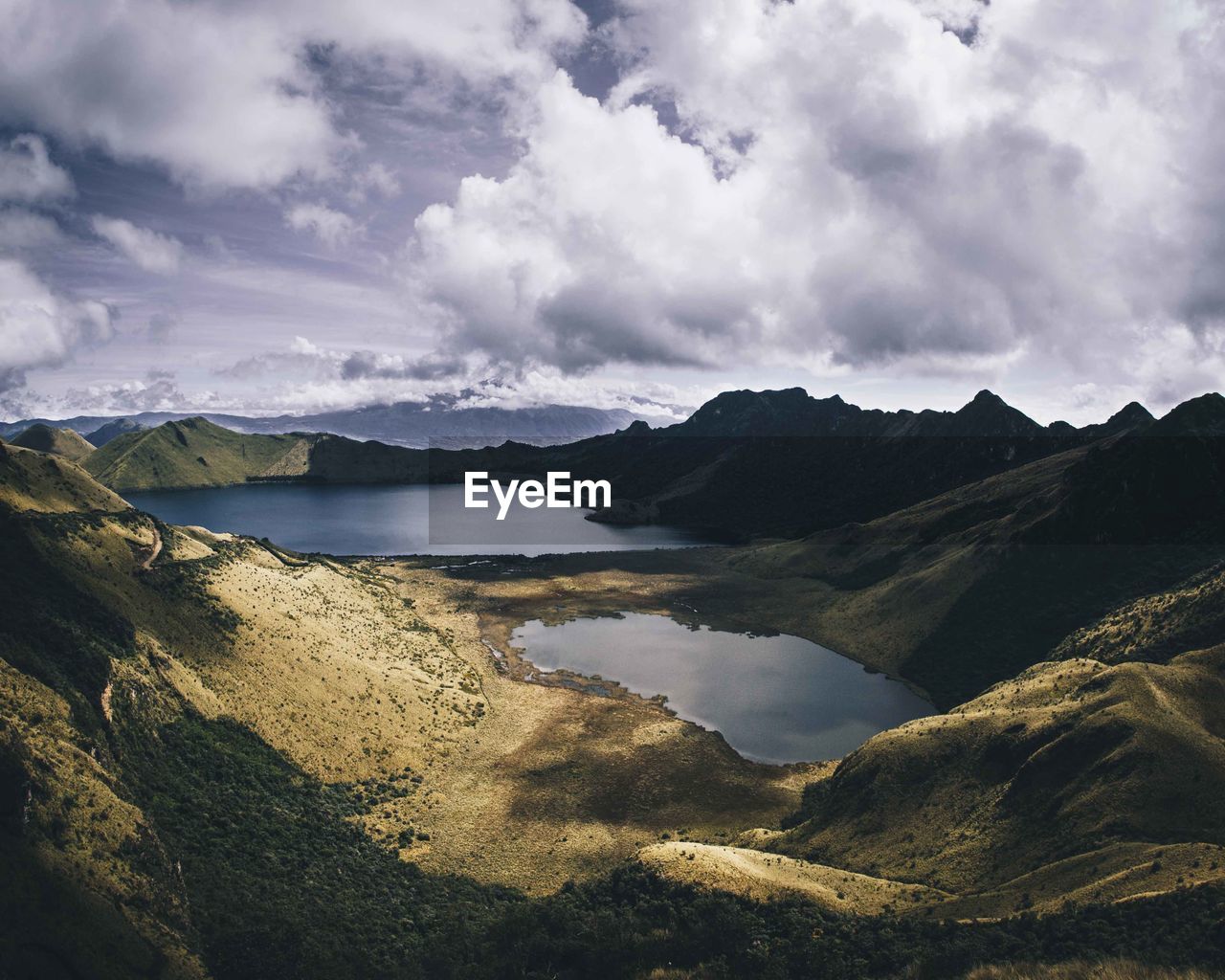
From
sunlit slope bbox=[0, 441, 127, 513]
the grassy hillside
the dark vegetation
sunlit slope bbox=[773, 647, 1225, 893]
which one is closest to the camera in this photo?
the dark vegetation

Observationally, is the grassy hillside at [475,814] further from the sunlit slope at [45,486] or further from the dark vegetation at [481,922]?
the sunlit slope at [45,486]

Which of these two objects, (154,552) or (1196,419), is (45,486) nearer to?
(154,552)

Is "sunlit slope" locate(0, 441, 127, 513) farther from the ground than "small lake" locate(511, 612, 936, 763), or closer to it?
farther from the ground

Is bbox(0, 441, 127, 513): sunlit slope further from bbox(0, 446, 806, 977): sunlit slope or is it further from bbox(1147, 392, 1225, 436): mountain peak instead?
bbox(1147, 392, 1225, 436): mountain peak

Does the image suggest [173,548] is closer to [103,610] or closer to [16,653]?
[103,610]

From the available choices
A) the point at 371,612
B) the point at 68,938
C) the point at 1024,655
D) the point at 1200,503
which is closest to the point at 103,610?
the point at 68,938

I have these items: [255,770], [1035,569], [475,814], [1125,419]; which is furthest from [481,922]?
[1125,419]

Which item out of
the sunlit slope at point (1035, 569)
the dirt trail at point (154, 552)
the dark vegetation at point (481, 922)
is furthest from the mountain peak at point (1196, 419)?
the dirt trail at point (154, 552)

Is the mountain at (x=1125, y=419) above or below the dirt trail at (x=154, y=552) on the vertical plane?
above

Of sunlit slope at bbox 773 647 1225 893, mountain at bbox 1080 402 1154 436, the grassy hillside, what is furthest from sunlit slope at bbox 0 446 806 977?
mountain at bbox 1080 402 1154 436
